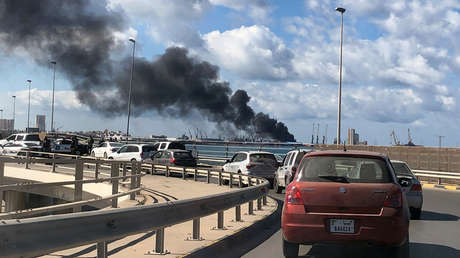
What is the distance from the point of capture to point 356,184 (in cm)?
698

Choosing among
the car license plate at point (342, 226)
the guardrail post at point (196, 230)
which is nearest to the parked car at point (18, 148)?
the guardrail post at point (196, 230)

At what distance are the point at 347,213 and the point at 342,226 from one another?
0.19 metres

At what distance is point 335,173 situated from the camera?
7.54 m

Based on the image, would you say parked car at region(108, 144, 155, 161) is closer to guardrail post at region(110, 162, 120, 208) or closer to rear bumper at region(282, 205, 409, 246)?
guardrail post at region(110, 162, 120, 208)

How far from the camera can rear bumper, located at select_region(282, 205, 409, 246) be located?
6.76 meters

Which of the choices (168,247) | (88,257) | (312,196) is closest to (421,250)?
(312,196)

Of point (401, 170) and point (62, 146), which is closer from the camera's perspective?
point (401, 170)

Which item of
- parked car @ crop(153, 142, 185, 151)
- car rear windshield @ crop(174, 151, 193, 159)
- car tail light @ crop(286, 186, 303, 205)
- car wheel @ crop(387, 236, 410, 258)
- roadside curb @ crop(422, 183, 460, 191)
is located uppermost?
parked car @ crop(153, 142, 185, 151)

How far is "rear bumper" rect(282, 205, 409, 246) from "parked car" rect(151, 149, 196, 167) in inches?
876

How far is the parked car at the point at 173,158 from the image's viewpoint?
29.4 m

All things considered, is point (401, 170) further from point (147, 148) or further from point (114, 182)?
point (147, 148)

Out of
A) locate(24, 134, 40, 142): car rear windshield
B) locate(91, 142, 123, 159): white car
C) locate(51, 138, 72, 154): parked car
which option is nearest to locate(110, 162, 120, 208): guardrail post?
locate(91, 142, 123, 159): white car

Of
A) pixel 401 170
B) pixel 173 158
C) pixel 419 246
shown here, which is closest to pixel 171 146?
pixel 173 158

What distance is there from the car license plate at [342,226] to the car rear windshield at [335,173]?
56 centimetres
